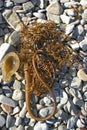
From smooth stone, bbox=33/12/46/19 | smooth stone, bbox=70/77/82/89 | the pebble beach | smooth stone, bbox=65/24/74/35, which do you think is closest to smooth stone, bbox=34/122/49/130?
the pebble beach

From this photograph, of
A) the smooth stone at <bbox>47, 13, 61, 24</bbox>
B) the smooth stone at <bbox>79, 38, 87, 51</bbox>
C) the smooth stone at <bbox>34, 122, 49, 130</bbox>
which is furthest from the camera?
the smooth stone at <bbox>47, 13, 61, 24</bbox>

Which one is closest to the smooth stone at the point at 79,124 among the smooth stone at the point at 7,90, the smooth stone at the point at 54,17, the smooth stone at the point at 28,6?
the smooth stone at the point at 7,90

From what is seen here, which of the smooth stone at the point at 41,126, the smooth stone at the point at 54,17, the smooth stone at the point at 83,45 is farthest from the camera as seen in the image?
the smooth stone at the point at 54,17

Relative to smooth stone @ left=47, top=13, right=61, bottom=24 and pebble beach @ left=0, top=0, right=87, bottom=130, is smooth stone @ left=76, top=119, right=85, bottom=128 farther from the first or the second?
smooth stone @ left=47, top=13, right=61, bottom=24

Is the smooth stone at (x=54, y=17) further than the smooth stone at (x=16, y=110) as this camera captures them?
Yes

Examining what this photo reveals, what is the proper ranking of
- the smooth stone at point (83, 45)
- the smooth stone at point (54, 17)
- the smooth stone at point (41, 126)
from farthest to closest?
1. the smooth stone at point (54, 17)
2. the smooth stone at point (83, 45)
3. the smooth stone at point (41, 126)

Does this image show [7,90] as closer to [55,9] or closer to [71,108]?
[71,108]

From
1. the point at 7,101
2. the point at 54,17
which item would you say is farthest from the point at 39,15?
the point at 7,101

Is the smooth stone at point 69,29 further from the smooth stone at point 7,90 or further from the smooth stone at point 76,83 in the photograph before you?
the smooth stone at point 7,90

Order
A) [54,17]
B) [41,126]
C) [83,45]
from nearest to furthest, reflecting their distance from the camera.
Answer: [41,126] < [83,45] < [54,17]
